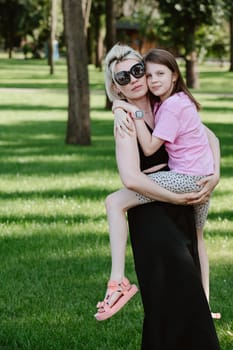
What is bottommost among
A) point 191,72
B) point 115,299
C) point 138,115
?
point 191,72

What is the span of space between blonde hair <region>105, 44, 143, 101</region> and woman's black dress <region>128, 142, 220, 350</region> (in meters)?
0.40

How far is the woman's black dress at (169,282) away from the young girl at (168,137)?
0.12 metres

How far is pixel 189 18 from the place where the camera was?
4272cm

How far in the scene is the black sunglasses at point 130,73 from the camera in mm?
5023

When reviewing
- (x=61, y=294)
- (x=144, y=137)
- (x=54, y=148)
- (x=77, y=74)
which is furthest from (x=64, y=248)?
(x=77, y=74)

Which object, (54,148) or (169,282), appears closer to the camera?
(169,282)

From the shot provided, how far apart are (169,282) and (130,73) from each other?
1069 millimetres

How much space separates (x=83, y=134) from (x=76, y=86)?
103cm

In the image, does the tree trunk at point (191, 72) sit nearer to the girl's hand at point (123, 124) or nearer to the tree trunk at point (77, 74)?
the tree trunk at point (77, 74)

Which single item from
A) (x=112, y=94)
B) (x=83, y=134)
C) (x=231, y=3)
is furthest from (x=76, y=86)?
(x=231, y=3)

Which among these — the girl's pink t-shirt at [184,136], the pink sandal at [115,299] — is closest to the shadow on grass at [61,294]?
the pink sandal at [115,299]

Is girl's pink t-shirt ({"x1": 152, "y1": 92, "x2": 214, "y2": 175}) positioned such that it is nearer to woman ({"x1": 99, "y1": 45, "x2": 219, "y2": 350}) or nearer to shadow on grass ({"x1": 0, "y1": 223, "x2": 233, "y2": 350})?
woman ({"x1": 99, "y1": 45, "x2": 219, "y2": 350})

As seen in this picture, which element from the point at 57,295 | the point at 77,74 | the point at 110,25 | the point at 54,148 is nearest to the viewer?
the point at 57,295

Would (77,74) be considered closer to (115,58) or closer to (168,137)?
(115,58)
